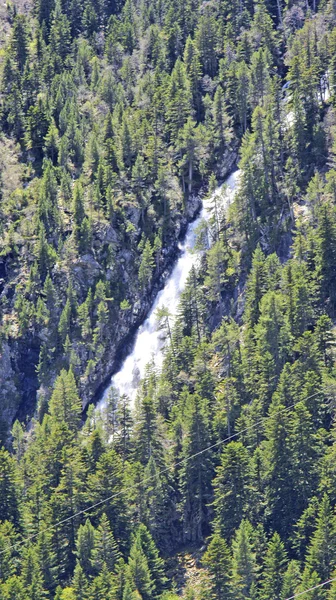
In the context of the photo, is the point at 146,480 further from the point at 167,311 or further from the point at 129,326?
the point at 129,326

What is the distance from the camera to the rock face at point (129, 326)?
14200cm

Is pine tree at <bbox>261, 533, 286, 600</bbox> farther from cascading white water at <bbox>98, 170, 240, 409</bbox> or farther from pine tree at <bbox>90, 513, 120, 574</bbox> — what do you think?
cascading white water at <bbox>98, 170, 240, 409</bbox>

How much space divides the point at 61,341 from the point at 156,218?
21080 mm

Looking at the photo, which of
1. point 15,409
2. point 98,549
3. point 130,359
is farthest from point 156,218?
point 98,549

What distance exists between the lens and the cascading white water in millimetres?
141750

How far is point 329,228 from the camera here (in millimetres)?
131500

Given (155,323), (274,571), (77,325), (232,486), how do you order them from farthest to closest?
(155,323)
(77,325)
(232,486)
(274,571)

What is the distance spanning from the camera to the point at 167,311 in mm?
141000

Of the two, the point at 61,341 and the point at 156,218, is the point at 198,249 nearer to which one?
the point at 156,218

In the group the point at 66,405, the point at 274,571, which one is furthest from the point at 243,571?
the point at 66,405

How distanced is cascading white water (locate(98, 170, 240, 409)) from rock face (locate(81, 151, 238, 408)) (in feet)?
2.11

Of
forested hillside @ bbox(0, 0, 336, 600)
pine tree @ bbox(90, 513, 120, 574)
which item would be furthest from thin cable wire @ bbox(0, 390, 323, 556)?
pine tree @ bbox(90, 513, 120, 574)

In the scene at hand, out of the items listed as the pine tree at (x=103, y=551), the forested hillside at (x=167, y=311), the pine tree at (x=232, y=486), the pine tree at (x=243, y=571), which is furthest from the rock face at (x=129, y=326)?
the pine tree at (x=243, y=571)

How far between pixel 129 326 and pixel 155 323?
327cm
